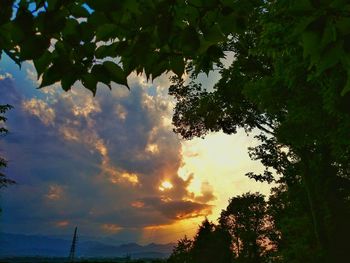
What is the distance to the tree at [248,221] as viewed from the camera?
250ft

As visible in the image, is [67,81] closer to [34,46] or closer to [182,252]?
[34,46]

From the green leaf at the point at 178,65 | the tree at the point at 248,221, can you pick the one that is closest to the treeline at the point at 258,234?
the tree at the point at 248,221

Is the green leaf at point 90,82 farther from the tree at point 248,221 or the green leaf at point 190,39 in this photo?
the tree at point 248,221

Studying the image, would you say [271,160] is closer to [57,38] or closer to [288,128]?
[288,128]

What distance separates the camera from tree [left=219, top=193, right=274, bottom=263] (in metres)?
76.2

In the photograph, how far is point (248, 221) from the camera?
76.2 m

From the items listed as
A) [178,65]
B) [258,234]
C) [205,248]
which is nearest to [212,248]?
[205,248]

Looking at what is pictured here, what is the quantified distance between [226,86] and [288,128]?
26.6 feet

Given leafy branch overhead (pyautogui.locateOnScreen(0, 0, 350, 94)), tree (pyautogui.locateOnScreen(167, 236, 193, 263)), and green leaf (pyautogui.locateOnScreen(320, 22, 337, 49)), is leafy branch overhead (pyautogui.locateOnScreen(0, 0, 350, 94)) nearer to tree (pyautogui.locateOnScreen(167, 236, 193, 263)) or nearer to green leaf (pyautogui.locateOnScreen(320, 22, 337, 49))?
green leaf (pyautogui.locateOnScreen(320, 22, 337, 49))

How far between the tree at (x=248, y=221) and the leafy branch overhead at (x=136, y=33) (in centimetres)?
7509

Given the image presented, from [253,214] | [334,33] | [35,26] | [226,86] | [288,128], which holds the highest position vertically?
[253,214]

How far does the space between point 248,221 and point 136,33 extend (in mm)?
76441

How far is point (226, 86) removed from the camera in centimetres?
2642

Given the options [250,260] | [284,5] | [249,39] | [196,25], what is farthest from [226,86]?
[250,260]
